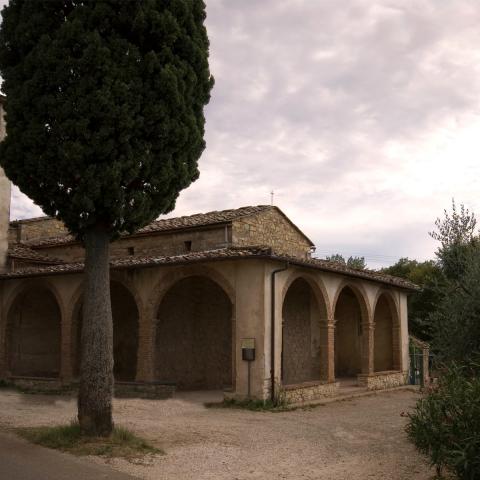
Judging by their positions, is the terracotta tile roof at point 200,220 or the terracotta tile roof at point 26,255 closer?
the terracotta tile roof at point 200,220

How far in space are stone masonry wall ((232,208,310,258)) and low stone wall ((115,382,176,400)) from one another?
203 inches

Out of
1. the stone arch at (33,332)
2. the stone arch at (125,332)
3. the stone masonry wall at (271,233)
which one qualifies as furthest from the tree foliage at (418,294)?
the stone arch at (33,332)

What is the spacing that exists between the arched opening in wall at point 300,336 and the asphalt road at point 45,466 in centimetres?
1092

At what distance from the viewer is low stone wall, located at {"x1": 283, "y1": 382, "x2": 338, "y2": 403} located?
14398 millimetres

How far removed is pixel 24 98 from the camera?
931 cm

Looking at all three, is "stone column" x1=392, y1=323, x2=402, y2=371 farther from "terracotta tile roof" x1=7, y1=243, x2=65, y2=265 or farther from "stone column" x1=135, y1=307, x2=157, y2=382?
"terracotta tile roof" x1=7, y1=243, x2=65, y2=265

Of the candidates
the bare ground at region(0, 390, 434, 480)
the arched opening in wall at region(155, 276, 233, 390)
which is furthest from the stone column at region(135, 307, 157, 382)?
the arched opening in wall at region(155, 276, 233, 390)

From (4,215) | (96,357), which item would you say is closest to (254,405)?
(96,357)

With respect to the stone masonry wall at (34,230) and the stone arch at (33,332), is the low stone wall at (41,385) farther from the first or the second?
the stone masonry wall at (34,230)

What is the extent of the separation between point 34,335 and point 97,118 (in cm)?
1290

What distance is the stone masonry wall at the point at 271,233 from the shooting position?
18.7 m

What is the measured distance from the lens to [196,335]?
18.5m

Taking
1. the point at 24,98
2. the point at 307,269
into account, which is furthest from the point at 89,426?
the point at 307,269

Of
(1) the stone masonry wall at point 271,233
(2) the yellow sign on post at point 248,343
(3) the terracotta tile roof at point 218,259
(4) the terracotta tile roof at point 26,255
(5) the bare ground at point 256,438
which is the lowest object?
(5) the bare ground at point 256,438
